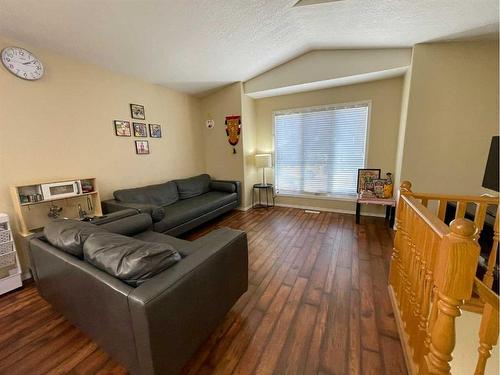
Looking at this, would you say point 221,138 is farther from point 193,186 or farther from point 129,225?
point 129,225

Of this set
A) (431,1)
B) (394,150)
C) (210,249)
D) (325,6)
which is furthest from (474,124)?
(210,249)

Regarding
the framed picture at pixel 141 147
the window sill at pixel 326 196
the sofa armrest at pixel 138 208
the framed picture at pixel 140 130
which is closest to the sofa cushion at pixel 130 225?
the sofa armrest at pixel 138 208

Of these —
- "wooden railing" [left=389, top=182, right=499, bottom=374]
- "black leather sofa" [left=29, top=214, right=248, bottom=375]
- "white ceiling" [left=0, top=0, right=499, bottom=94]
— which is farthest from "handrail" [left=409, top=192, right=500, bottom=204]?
"white ceiling" [left=0, top=0, right=499, bottom=94]

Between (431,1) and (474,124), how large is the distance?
1.67m

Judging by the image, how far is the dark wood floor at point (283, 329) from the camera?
129 cm

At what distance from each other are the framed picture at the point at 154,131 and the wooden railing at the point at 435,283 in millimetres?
3647

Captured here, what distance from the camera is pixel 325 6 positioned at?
2219mm

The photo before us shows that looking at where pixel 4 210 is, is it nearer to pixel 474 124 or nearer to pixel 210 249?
pixel 210 249

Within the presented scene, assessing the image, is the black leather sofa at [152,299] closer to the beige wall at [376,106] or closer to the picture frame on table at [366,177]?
the picture frame on table at [366,177]

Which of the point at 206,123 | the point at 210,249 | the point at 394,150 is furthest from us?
the point at 206,123

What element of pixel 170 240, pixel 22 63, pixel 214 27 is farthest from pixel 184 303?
pixel 22 63

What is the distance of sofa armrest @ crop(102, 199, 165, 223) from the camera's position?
2579 mm

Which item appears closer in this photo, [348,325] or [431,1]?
[348,325]

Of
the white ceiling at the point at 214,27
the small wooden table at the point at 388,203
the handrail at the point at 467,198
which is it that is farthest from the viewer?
the small wooden table at the point at 388,203
